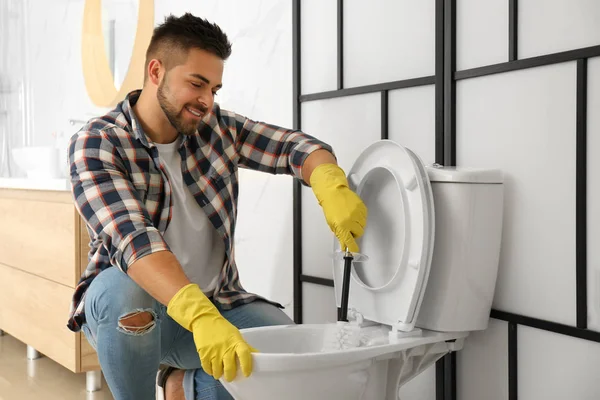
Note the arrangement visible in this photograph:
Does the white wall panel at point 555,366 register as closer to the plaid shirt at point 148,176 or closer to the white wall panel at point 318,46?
the plaid shirt at point 148,176

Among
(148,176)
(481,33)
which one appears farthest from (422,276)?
(148,176)

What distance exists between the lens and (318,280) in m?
1.96

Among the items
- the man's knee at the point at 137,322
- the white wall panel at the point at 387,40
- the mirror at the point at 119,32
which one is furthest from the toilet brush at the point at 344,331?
the mirror at the point at 119,32

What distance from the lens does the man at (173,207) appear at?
137 centimetres

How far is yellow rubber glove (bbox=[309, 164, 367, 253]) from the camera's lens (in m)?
1.46

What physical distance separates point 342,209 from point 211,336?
42 centimetres

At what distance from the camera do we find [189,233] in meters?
1.63

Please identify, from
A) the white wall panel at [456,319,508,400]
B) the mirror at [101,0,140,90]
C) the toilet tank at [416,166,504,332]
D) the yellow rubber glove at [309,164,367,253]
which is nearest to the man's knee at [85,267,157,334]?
the yellow rubber glove at [309,164,367,253]

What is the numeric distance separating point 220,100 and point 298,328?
3.78 ft

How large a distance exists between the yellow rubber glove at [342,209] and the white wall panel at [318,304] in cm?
47

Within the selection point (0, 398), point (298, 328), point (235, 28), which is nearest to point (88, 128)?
point (298, 328)

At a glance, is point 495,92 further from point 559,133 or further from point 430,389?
point 430,389

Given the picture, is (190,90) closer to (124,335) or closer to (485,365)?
(124,335)

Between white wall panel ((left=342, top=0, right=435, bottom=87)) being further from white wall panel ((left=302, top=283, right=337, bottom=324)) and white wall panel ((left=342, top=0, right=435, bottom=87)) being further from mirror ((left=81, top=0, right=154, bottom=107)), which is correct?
mirror ((left=81, top=0, right=154, bottom=107))
